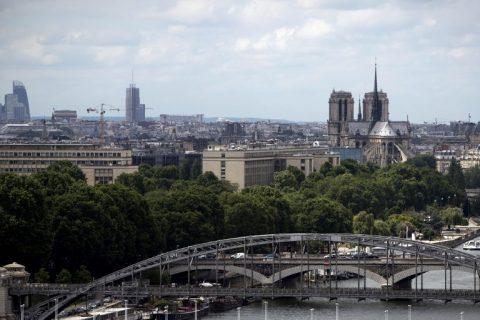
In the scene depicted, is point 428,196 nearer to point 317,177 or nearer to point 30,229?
point 317,177

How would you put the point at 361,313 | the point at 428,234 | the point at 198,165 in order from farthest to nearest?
the point at 198,165 → the point at 428,234 → the point at 361,313

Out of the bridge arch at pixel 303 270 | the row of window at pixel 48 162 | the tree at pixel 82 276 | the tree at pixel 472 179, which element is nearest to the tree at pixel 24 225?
the tree at pixel 82 276

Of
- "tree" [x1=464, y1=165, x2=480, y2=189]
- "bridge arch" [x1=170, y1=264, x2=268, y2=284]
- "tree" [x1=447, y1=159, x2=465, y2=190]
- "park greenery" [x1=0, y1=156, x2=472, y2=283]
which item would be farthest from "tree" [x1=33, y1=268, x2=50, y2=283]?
"tree" [x1=464, y1=165, x2=480, y2=189]

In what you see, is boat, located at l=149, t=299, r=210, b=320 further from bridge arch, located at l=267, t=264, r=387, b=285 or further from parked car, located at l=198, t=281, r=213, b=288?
bridge arch, located at l=267, t=264, r=387, b=285

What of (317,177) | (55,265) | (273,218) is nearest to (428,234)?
(273,218)

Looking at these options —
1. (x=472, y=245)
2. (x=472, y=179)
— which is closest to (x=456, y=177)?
(x=472, y=179)
